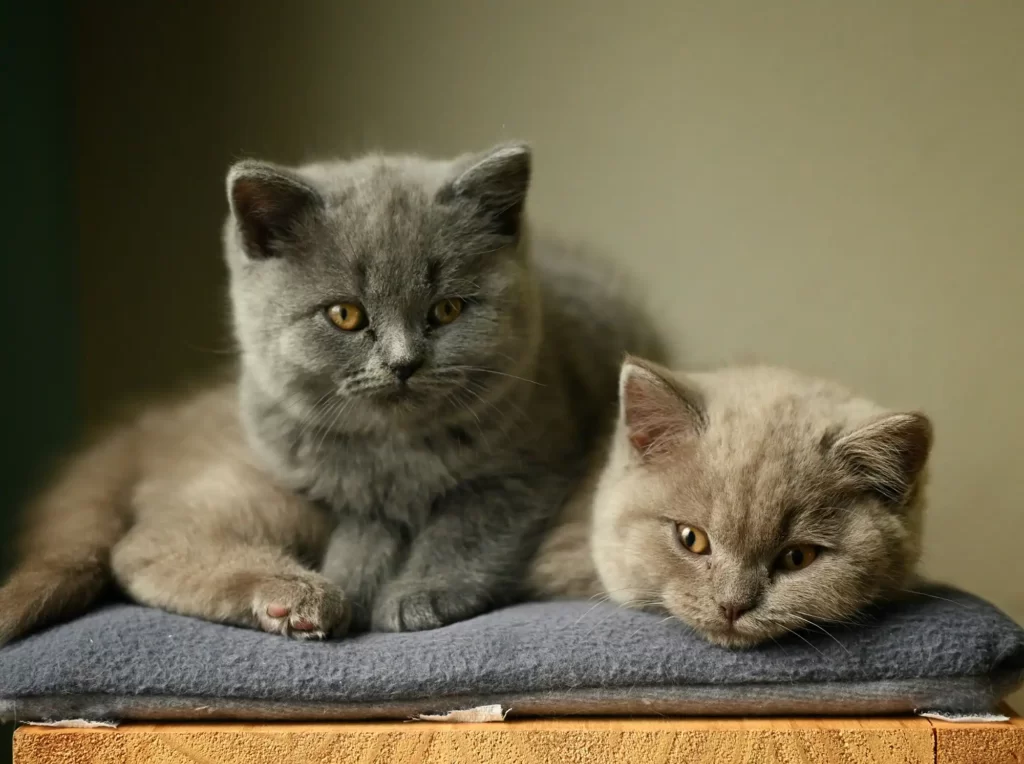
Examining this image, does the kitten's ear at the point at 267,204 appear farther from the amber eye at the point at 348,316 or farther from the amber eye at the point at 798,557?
the amber eye at the point at 798,557

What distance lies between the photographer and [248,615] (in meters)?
1.10

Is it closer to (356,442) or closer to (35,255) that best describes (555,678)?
(356,442)

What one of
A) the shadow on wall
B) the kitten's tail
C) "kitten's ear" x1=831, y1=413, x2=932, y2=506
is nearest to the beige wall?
the shadow on wall

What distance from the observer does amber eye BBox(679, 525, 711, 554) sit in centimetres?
106

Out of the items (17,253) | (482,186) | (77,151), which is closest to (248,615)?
(482,186)

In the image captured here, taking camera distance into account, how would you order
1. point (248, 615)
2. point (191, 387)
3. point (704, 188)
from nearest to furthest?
point (248, 615)
point (191, 387)
point (704, 188)

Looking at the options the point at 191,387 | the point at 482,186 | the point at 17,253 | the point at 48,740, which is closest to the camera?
the point at 48,740

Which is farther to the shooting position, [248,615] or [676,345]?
[676,345]

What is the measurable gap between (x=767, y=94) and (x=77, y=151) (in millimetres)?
1309

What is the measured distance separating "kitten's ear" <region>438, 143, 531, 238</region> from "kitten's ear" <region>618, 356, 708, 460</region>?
30 centimetres

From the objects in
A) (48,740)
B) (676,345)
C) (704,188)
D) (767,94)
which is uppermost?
(767,94)

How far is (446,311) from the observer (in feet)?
3.92

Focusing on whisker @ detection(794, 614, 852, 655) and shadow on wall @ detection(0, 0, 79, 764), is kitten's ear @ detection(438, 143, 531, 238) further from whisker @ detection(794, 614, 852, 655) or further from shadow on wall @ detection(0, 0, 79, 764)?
shadow on wall @ detection(0, 0, 79, 764)

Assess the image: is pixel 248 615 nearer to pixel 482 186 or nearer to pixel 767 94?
pixel 482 186
